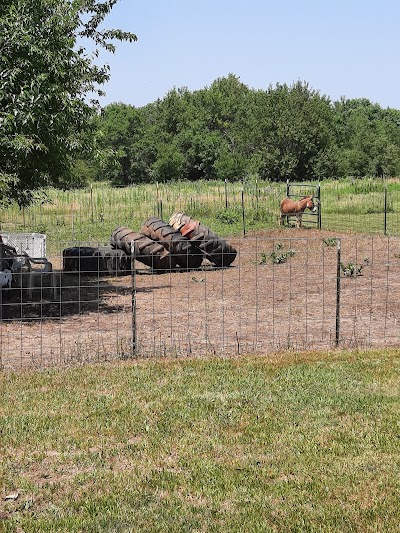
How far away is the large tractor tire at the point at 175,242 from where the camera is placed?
744 inches

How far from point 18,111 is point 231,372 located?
5.72 metres

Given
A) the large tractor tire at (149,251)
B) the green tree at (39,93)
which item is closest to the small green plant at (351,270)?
the large tractor tire at (149,251)

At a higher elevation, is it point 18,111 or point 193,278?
point 18,111

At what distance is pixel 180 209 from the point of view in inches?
1390

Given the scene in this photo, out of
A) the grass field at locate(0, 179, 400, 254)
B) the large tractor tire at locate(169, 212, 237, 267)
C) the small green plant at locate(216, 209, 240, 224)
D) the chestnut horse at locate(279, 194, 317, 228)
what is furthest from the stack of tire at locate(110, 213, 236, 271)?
the small green plant at locate(216, 209, 240, 224)

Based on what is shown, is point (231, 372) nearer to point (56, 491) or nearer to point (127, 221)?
point (56, 491)

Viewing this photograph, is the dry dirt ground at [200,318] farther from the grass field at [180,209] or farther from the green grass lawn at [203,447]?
the grass field at [180,209]

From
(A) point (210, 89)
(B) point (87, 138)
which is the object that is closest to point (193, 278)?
(B) point (87, 138)

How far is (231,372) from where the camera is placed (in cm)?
863

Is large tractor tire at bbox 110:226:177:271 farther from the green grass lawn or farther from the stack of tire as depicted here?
the green grass lawn

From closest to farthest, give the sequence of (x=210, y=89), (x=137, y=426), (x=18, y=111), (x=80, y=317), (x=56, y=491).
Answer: (x=56, y=491), (x=137, y=426), (x=18, y=111), (x=80, y=317), (x=210, y=89)

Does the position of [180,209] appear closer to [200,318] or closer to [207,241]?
[207,241]

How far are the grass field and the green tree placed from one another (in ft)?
33.1

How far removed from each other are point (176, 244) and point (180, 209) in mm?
16524
